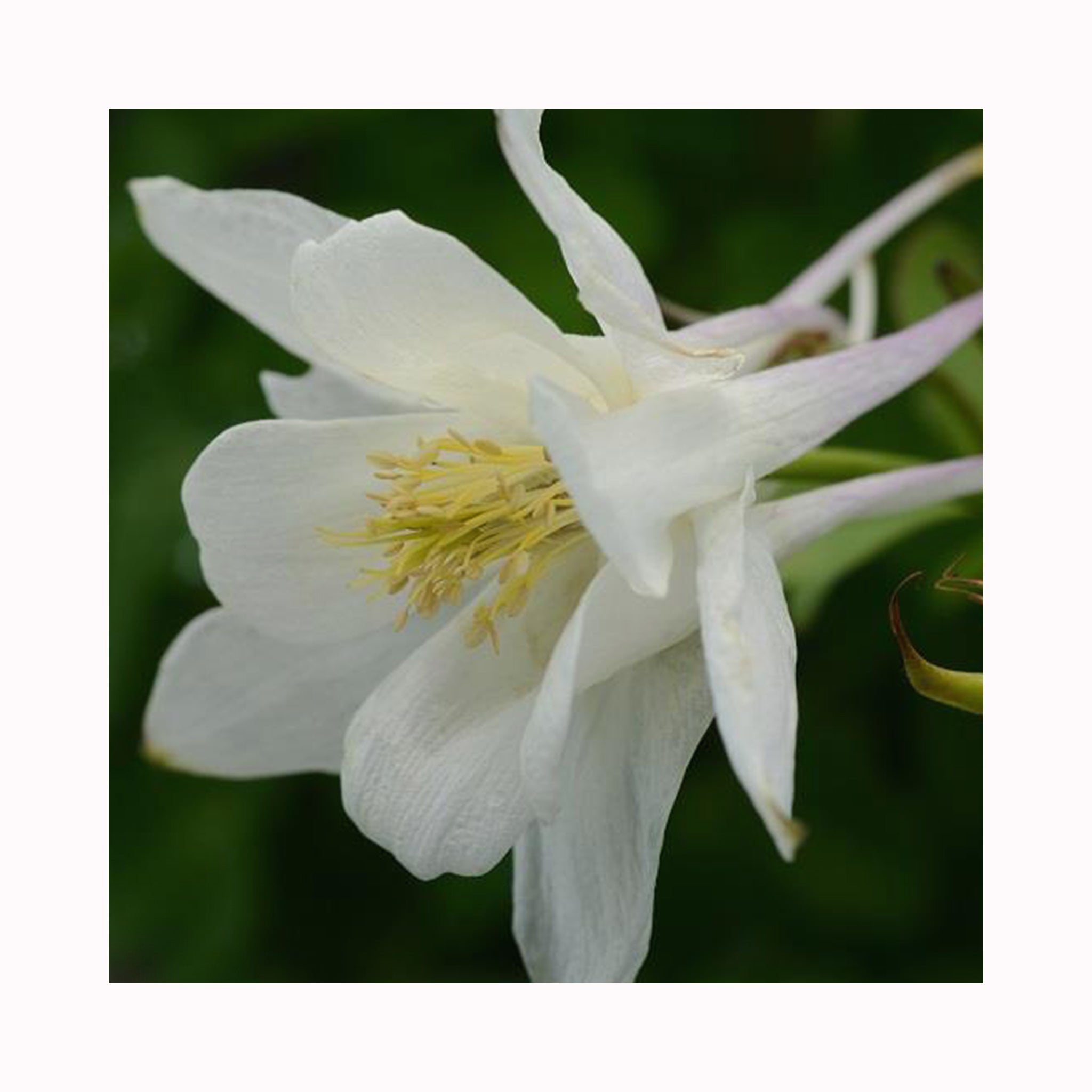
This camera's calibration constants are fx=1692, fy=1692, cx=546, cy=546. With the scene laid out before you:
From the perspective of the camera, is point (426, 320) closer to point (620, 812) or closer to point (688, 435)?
point (688, 435)

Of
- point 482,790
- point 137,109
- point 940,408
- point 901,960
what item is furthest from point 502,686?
point 137,109

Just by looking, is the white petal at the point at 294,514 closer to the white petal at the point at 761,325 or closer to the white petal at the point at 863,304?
the white petal at the point at 761,325

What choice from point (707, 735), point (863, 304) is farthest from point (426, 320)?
point (707, 735)

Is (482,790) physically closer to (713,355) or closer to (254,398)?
(713,355)

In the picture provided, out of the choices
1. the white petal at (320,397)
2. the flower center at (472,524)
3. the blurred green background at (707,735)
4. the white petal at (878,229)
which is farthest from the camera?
the blurred green background at (707,735)

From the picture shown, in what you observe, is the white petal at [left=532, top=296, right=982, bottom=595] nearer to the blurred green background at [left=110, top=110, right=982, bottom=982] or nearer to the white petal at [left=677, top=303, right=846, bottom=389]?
the white petal at [left=677, top=303, right=846, bottom=389]

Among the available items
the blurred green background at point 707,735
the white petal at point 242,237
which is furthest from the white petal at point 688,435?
the blurred green background at point 707,735
